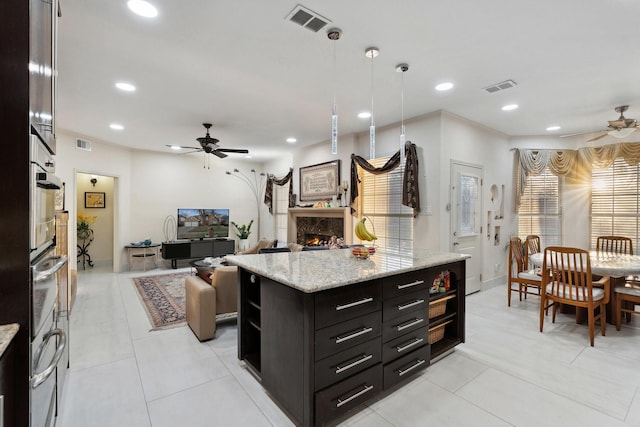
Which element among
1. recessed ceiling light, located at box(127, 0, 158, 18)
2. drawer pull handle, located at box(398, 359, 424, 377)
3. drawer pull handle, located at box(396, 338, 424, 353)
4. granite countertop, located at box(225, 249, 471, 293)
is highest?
recessed ceiling light, located at box(127, 0, 158, 18)

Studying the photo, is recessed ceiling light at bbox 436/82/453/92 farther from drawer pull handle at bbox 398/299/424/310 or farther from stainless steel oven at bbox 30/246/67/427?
stainless steel oven at bbox 30/246/67/427

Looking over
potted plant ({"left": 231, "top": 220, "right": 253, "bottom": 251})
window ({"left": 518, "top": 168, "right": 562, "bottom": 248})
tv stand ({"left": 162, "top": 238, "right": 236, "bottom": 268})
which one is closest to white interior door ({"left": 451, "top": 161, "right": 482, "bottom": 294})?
window ({"left": 518, "top": 168, "right": 562, "bottom": 248})

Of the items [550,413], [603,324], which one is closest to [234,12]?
[550,413]

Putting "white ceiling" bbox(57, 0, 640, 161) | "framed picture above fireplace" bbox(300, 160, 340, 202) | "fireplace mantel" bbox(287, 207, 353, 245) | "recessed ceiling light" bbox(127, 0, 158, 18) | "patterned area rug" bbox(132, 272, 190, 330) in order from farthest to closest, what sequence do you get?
"framed picture above fireplace" bbox(300, 160, 340, 202) → "fireplace mantel" bbox(287, 207, 353, 245) → "patterned area rug" bbox(132, 272, 190, 330) → "white ceiling" bbox(57, 0, 640, 161) → "recessed ceiling light" bbox(127, 0, 158, 18)

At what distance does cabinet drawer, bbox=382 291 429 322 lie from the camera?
212 centimetres

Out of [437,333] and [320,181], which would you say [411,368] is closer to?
[437,333]

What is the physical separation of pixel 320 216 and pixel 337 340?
437cm

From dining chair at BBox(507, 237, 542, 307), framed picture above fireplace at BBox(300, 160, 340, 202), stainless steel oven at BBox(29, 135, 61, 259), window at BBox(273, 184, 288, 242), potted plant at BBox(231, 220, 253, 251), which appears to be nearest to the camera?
stainless steel oven at BBox(29, 135, 61, 259)

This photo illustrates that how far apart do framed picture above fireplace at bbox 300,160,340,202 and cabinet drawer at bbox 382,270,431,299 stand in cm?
355

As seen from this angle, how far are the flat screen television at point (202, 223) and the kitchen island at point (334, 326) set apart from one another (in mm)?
5623

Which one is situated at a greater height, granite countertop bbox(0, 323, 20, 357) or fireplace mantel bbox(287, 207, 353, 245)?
fireplace mantel bbox(287, 207, 353, 245)

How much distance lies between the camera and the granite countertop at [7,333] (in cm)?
89

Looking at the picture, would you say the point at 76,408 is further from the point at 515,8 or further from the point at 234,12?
the point at 515,8

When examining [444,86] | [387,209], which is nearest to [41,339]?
[444,86]
